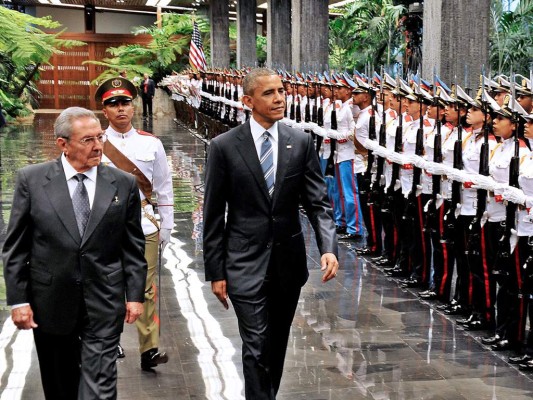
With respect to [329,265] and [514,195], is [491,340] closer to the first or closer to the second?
[514,195]

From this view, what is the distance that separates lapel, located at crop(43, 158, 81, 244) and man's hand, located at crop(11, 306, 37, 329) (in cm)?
37

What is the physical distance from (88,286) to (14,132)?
1004 inches

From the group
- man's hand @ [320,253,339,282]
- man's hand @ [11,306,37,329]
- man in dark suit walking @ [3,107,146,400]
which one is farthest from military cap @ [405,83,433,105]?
man's hand @ [11,306,37,329]

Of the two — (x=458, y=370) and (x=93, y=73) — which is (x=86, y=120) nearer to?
(x=458, y=370)

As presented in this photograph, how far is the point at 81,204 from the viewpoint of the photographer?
14.3 feet

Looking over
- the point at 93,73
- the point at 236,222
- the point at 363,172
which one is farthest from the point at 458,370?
the point at 93,73

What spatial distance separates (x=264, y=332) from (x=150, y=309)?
5.00ft

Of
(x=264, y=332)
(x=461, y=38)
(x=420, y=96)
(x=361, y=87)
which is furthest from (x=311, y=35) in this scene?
(x=264, y=332)

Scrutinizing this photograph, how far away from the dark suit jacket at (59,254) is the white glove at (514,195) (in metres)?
2.91

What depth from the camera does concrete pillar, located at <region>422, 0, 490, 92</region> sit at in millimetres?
10109

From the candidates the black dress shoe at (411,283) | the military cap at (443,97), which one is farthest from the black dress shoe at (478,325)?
the military cap at (443,97)

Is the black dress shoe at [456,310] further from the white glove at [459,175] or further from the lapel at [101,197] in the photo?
the lapel at [101,197]

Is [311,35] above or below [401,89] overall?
above

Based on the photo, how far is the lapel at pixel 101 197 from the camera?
432cm
